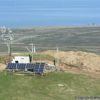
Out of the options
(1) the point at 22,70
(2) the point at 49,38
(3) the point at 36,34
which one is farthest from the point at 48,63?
(3) the point at 36,34

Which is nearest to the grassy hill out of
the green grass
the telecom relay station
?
the telecom relay station

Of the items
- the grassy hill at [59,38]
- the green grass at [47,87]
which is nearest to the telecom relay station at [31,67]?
the green grass at [47,87]

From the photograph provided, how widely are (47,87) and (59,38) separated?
6016 cm

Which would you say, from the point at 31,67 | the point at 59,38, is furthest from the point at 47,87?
the point at 59,38

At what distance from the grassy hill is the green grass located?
135 feet

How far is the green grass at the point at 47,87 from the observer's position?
163 feet

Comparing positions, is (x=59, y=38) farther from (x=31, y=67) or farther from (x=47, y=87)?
(x=47, y=87)

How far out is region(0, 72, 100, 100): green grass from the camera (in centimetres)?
4968

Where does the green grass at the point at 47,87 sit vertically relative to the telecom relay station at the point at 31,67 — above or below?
below

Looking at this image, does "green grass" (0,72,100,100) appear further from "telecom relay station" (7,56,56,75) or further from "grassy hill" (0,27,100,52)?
"grassy hill" (0,27,100,52)

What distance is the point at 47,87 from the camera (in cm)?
5344

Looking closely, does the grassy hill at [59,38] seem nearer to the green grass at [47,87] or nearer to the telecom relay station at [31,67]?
the telecom relay station at [31,67]

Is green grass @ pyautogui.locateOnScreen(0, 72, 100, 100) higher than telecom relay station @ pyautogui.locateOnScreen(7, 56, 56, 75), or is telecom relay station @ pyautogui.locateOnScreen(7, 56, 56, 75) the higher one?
telecom relay station @ pyautogui.locateOnScreen(7, 56, 56, 75)

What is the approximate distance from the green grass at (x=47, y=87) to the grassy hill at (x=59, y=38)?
4125 centimetres
